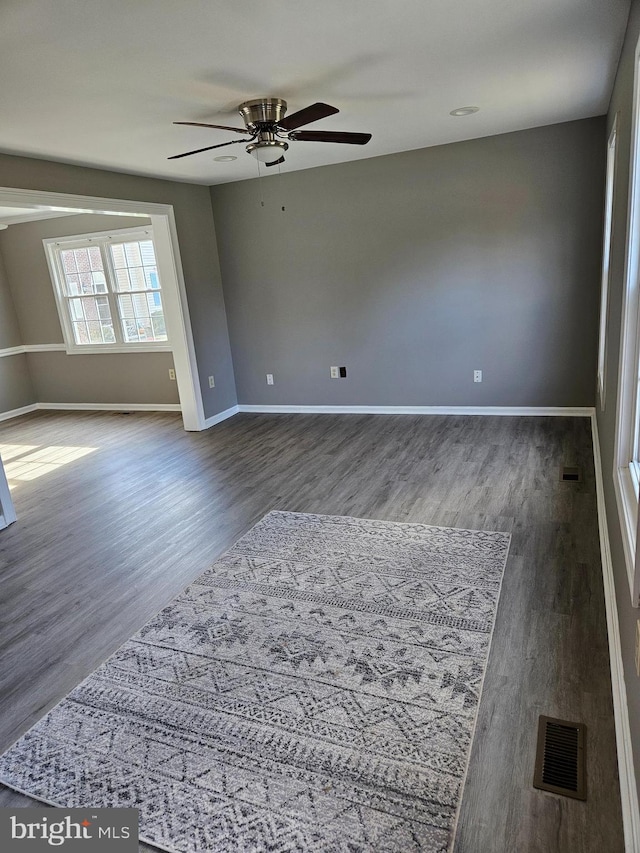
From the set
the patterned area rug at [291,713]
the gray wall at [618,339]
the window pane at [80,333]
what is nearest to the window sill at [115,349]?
the window pane at [80,333]

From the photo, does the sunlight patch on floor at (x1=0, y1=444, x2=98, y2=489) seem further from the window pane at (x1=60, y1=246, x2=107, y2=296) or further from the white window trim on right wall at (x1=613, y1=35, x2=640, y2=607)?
the white window trim on right wall at (x1=613, y1=35, x2=640, y2=607)

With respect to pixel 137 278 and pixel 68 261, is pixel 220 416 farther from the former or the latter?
pixel 68 261

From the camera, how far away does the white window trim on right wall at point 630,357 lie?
2098 millimetres

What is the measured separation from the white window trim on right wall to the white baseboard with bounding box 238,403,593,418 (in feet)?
9.16

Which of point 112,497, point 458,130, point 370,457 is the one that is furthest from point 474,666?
point 458,130

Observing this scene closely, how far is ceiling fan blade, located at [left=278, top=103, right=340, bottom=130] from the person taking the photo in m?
2.71

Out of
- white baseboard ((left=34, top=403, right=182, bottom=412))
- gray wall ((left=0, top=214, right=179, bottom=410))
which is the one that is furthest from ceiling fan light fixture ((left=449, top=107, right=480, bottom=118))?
white baseboard ((left=34, top=403, right=182, bottom=412))

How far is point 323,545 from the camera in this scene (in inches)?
125

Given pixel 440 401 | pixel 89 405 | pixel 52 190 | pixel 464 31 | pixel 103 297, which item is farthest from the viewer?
pixel 89 405

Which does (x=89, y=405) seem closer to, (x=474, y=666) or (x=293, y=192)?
(x=293, y=192)

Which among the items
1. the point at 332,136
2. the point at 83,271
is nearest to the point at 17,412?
the point at 83,271

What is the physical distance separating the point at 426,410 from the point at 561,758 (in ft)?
13.7

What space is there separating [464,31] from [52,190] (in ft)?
10.2

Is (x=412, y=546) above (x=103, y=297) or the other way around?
the other way around
